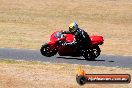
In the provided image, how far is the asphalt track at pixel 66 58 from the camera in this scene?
23484 mm

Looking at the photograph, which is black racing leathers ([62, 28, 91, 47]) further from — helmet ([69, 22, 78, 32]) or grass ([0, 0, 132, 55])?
grass ([0, 0, 132, 55])

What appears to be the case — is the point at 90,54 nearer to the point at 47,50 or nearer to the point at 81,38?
the point at 81,38

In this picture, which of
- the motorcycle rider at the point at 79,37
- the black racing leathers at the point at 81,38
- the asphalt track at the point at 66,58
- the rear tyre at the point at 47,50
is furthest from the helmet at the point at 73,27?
the asphalt track at the point at 66,58

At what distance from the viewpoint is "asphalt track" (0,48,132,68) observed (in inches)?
925

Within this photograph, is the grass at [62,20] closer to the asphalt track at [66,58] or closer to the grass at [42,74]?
the asphalt track at [66,58]

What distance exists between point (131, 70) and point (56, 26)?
1888 centimetres

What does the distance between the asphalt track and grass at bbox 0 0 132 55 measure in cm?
200

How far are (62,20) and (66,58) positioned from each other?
19.0m

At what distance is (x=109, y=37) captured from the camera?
1409 inches

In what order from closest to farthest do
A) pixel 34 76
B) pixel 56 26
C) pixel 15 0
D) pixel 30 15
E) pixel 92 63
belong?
1. pixel 34 76
2. pixel 92 63
3. pixel 56 26
4. pixel 30 15
5. pixel 15 0

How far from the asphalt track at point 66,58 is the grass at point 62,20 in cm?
200

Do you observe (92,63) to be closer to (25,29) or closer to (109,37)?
(109,37)

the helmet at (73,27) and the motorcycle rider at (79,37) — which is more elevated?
the helmet at (73,27)

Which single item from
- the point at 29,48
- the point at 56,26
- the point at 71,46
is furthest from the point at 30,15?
the point at 71,46
